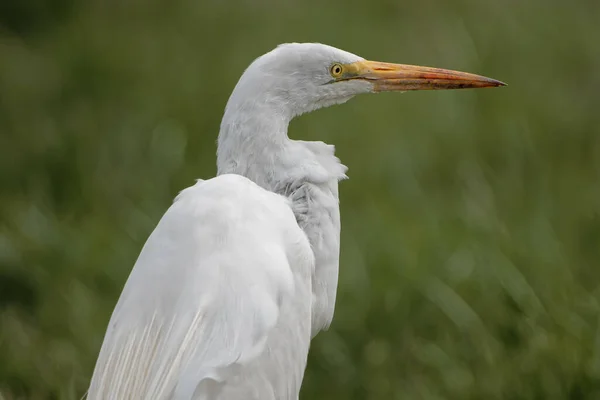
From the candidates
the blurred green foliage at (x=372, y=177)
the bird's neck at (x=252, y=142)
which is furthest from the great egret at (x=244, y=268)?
the blurred green foliage at (x=372, y=177)

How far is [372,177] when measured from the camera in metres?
5.36

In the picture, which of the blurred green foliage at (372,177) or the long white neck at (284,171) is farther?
the blurred green foliage at (372,177)

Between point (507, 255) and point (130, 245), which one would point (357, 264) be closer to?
point (507, 255)

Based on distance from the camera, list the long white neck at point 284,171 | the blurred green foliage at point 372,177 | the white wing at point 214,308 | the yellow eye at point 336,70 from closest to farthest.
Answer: the white wing at point 214,308 < the long white neck at point 284,171 < the yellow eye at point 336,70 < the blurred green foliage at point 372,177

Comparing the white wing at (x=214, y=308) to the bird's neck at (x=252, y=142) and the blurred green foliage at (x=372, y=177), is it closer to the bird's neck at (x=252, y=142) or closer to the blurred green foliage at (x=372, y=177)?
the bird's neck at (x=252, y=142)

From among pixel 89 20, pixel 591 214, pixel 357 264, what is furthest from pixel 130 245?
pixel 89 20

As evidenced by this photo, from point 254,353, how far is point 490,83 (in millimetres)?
996

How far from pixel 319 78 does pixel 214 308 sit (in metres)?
0.70

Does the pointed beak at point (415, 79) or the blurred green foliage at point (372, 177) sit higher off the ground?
the pointed beak at point (415, 79)

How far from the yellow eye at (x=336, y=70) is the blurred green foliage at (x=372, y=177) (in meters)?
1.03

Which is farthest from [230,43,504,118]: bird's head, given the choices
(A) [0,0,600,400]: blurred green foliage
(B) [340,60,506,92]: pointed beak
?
(A) [0,0,600,400]: blurred green foliage

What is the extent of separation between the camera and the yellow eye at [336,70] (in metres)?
2.83

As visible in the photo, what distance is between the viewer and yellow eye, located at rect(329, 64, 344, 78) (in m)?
2.83

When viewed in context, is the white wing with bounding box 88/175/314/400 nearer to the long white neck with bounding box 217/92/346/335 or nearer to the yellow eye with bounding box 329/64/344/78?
the long white neck with bounding box 217/92/346/335
